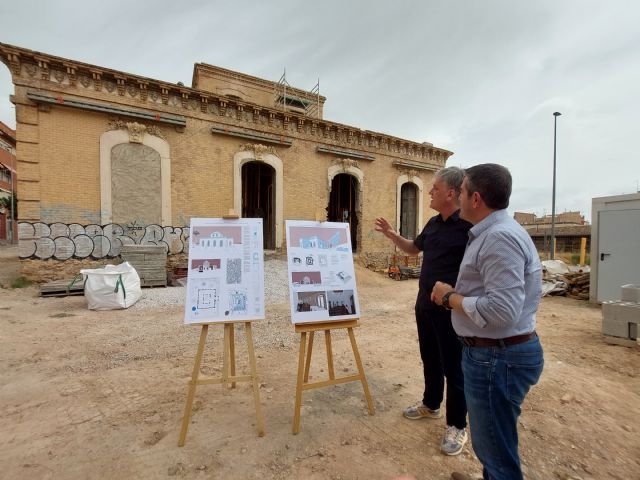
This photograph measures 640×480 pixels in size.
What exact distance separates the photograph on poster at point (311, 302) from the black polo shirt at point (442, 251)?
2.94 ft

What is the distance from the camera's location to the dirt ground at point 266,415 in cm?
240

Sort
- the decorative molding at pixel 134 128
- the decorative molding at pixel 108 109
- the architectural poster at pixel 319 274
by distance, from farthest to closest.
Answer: the decorative molding at pixel 134 128 → the decorative molding at pixel 108 109 → the architectural poster at pixel 319 274

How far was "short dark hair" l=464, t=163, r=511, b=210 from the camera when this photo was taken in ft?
5.69

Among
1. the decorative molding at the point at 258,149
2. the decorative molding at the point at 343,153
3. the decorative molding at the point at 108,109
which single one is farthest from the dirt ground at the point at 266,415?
the decorative molding at the point at 343,153

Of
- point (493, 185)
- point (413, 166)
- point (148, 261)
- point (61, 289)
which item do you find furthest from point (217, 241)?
point (413, 166)

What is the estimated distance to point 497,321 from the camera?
153 cm

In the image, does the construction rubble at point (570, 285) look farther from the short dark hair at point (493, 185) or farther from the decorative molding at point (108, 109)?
the decorative molding at point (108, 109)

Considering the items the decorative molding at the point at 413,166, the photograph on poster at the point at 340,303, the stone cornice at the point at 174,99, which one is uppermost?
the stone cornice at the point at 174,99

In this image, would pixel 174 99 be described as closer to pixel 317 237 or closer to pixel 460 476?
pixel 317 237

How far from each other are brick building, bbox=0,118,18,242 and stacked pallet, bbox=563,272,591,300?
42.4 meters

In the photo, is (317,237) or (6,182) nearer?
(317,237)

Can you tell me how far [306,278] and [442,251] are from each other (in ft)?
4.16

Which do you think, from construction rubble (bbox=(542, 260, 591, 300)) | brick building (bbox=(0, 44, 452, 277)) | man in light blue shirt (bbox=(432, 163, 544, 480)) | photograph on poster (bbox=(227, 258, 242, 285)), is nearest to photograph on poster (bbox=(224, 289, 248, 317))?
photograph on poster (bbox=(227, 258, 242, 285))

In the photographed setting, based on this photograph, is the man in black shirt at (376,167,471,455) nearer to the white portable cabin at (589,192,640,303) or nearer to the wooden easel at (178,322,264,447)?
the wooden easel at (178,322,264,447)
